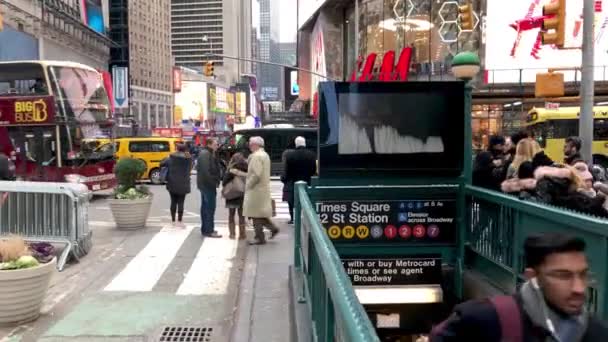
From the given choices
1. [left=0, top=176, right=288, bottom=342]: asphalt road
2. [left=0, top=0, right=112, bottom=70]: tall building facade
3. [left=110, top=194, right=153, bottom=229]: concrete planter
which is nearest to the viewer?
[left=0, top=176, right=288, bottom=342]: asphalt road

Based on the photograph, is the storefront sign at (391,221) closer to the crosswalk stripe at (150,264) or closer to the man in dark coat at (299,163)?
the crosswalk stripe at (150,264)

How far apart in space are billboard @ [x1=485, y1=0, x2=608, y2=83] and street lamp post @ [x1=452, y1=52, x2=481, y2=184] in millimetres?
28625

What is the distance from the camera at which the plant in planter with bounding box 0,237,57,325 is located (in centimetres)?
529

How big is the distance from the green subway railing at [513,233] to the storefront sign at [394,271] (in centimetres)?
46

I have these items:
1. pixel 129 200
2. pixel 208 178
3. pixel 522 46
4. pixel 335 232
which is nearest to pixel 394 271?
pixel 335 232

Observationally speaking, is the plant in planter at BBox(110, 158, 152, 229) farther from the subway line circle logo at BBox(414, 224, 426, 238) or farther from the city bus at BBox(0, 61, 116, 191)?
the city bus at BBox(0, 61, 116, 191)

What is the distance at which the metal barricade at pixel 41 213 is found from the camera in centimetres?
760

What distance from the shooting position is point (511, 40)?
3412 centimetres

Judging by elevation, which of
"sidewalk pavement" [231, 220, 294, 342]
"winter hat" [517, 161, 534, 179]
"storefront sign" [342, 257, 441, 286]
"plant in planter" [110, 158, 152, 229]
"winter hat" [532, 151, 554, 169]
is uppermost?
"winter hat" [532, 151, 554, 169]

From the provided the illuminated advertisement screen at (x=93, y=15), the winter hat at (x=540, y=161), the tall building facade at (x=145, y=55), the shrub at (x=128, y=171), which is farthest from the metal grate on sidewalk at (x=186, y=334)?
the tall building facade at (x=145, y=55)

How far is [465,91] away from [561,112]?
20.3m

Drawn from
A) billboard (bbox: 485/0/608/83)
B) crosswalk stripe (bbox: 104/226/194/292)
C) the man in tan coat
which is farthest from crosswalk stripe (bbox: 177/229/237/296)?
billboard (bbox: 485/0/608/83)

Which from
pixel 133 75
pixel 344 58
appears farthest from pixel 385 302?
pixel 133 75

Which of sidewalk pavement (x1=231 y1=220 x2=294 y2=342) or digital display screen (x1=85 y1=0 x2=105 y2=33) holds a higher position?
digital display screen (x1=85 y1=0 x2=105 y2=33)
